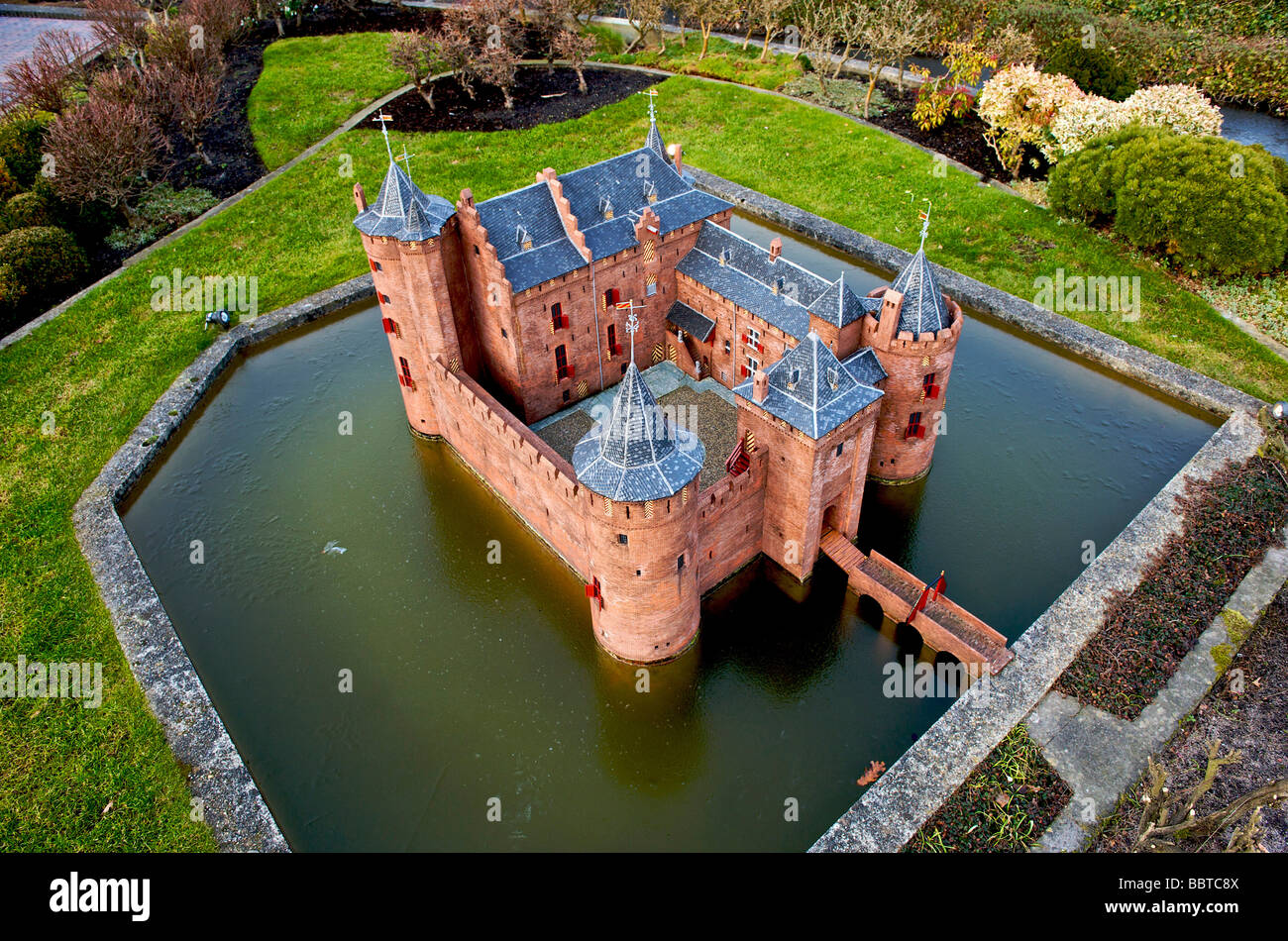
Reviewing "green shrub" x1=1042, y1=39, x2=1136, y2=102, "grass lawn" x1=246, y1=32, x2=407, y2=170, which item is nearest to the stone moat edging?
"green shrub" x1=1042, y1=39, x2=1136, y2=102

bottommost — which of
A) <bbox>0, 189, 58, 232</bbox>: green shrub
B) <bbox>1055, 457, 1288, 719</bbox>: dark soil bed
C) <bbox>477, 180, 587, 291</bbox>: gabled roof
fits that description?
<bbox>1055, 457, 1288, 719</bbox>: dark soil bed

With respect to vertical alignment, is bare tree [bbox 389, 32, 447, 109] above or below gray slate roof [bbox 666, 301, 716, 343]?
above

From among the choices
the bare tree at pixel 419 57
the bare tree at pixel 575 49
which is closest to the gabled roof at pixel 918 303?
the bare tree at pixel 575 49

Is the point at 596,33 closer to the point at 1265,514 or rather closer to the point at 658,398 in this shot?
the point at 658,398

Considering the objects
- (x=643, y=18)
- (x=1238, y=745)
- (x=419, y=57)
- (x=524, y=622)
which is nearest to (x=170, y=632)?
(x=524, y=622)

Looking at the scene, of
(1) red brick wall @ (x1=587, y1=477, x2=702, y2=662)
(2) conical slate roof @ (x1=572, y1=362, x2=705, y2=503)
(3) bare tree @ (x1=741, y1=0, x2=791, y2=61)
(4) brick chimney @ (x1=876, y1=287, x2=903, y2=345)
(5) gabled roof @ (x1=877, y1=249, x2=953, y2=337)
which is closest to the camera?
(2) conical slate roof @ (x1=572, y1=362, x2=705, y2=503)
